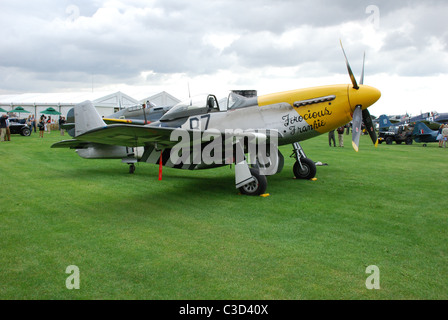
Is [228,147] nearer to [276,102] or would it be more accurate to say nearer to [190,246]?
[276,102]

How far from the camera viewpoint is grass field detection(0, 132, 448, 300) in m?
3.24

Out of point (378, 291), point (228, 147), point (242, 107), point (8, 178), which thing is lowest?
point (378, 291)

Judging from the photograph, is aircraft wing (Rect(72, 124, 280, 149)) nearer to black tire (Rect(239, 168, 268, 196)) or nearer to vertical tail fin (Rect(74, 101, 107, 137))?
black tire (Rect(239, 168, 268, 196))

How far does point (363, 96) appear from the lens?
24.3ft

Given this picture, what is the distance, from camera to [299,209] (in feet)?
19.9

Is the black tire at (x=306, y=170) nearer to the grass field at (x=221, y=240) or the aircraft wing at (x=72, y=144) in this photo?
the grass field at (x=221, y=240)

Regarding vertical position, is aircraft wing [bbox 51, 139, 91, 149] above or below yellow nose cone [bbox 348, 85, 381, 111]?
below

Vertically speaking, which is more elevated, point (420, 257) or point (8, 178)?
point (8, 178)

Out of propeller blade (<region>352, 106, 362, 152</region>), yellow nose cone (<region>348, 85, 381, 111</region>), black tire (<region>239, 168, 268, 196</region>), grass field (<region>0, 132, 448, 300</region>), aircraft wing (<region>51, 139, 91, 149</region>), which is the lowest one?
grass field (<region>0, 132, 448, 300</region>)

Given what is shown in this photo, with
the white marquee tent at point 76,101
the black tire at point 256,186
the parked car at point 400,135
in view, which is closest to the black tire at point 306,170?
the black tire at point 256,186

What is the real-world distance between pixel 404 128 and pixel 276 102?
2241 cm

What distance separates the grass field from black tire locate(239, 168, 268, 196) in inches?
10.2

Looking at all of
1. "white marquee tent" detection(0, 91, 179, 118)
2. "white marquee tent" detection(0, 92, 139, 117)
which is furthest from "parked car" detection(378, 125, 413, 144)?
"white marquee tent" detection(0, 92, 139, 117)

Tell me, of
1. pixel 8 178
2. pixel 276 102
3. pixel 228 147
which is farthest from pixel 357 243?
pixel 8 178
